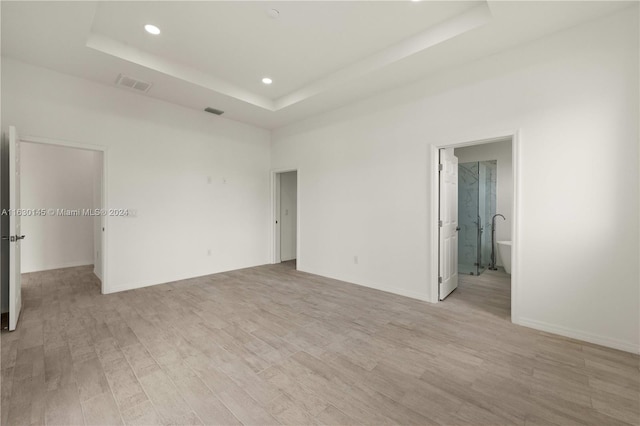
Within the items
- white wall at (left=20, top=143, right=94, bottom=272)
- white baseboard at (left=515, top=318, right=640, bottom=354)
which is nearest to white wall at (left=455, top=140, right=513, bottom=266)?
white baseboard at (left=515, top=318, right=640, bottom=354)

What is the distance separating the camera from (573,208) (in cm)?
266

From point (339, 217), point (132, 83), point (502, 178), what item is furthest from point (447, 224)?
point (132, 83)

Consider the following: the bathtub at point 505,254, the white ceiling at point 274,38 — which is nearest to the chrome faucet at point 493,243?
the bathtub at point 505,254

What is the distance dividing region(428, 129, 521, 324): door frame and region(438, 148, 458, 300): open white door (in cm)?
10

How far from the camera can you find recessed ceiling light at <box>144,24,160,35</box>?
2873 millimetres

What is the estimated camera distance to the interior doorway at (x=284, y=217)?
613 cm

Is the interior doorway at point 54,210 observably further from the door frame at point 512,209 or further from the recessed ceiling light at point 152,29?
the door frame at point 512,209

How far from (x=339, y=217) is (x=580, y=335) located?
3.24m

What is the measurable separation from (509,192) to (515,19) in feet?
12.7

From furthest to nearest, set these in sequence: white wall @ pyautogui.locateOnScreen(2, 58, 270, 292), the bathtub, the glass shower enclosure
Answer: the glass shower enclosure
the bathtub
white wall @ pyautogui.locateOnScreen(2, 58, 270, 292)

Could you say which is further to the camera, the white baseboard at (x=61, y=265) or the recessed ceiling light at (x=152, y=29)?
the white baseboard at (x=61, y=265)

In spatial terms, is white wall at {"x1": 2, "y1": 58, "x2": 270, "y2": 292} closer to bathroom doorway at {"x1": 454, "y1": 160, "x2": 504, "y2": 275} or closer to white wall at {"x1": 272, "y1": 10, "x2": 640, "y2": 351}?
white wall at {"x1": 272, "y1": 10, "x2": 640, "y2": 351}

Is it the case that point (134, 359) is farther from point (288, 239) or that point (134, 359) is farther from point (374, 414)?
point (288, 239)

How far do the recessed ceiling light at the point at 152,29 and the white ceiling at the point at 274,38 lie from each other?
62 millimetres
